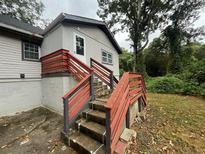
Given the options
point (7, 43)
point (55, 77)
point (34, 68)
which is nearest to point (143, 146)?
Result: point (55, 77)

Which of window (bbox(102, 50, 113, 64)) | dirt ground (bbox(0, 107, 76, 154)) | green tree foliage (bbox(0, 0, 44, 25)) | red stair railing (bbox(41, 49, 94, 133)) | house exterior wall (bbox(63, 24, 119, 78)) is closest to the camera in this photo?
dirt ground (bbox(0, 107, 76, 154))

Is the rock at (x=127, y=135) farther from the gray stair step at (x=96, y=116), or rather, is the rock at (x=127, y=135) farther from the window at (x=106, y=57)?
the window at (x=106, y=57)

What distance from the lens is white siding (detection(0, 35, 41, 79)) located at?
568 cm

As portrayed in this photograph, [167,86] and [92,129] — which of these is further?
[167,86]

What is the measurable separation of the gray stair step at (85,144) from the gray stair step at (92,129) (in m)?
0.11

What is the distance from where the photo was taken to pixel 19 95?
20.4 feet

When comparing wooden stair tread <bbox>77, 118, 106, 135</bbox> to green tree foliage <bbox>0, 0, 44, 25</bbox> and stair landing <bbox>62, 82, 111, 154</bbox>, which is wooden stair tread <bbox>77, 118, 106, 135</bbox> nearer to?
stair landing <bbox>62, 82, 111, 154</bbox>

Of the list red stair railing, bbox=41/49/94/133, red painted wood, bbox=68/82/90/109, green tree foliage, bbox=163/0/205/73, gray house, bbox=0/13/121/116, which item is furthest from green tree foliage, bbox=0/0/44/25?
green tree foliage, bbox=163/0/205/73

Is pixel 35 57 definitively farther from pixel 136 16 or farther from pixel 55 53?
pixel 136 16

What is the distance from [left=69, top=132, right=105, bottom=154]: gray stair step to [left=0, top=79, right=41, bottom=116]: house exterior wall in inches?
185

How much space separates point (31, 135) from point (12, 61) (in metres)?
4.19

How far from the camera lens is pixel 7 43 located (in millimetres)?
5867

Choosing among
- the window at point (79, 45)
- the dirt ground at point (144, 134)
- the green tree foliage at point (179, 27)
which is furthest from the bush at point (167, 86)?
the window at point (79, 45)

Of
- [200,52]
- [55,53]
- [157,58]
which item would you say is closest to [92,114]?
[55,53]
